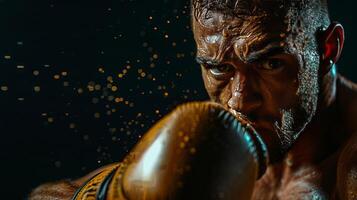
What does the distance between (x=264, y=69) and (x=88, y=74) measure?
3.28ft

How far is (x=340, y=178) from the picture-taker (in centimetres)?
118

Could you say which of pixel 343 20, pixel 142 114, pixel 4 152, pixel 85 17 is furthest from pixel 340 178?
pixel 4 152

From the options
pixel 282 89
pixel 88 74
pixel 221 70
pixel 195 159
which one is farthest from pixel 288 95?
pixel 88 74

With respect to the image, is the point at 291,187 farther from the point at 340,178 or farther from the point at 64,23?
the point at 64,23

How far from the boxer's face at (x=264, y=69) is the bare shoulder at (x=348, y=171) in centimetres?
11

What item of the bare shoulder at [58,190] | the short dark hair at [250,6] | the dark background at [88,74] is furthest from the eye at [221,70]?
the dark background at [88,74]

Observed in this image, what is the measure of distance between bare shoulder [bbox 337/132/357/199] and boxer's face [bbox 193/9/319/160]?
109 mm

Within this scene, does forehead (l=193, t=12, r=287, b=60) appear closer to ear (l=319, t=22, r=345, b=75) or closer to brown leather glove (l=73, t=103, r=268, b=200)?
ear (l=319, t=22, r=345, b=75)

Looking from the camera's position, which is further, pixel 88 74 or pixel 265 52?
pixel 88 74

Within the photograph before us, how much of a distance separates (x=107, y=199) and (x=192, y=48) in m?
1.26

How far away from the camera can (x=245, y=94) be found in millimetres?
1201

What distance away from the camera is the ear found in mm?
1285

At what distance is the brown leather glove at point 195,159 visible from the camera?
77 cm

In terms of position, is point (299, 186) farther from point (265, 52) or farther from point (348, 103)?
point (265, 52)
